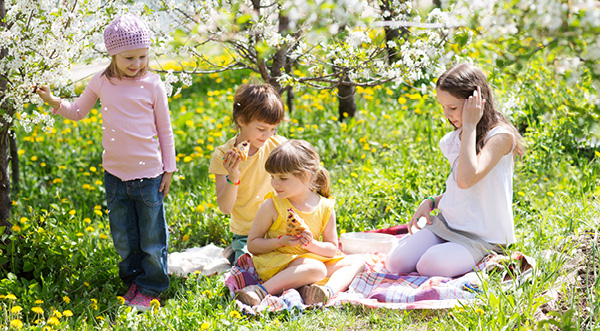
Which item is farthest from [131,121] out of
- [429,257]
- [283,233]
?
[429,257]

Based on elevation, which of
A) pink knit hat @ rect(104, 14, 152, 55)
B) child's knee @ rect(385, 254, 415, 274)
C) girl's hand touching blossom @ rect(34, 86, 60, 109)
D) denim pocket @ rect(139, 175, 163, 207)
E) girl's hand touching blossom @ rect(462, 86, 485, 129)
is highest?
pink knit hat @ rect(104, 14, 152, 55)

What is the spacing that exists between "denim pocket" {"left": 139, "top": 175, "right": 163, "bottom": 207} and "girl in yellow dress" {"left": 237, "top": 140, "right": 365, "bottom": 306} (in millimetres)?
448

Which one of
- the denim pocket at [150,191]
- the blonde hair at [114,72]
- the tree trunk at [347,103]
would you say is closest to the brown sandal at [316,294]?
the denim pocket at [150,191]

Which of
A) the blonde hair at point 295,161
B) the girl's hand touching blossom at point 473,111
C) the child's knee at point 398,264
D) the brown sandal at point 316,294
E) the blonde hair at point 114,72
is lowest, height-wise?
the child's knee at point 398,264

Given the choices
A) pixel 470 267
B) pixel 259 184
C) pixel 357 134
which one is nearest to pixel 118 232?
pixel 259 184

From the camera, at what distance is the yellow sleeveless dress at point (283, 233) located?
108 inches

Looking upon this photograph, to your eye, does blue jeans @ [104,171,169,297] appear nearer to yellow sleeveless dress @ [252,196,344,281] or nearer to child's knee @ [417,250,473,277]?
yellow sleeveless dress @ [252,196,344,281]

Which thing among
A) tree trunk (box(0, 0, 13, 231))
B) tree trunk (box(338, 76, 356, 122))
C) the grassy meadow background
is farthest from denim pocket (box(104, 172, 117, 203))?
tree trunk (box(338, 76, 356, 122))

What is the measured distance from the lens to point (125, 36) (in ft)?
8.14

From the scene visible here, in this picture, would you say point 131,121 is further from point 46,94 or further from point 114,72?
point 46,94

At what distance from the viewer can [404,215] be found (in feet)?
11.7

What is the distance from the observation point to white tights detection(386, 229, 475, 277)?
2744 millimetres

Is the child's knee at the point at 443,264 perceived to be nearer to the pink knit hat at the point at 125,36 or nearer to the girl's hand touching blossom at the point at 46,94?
the pink knit hat at the point at 125,36

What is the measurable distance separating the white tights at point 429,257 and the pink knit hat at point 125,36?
1.50 m
